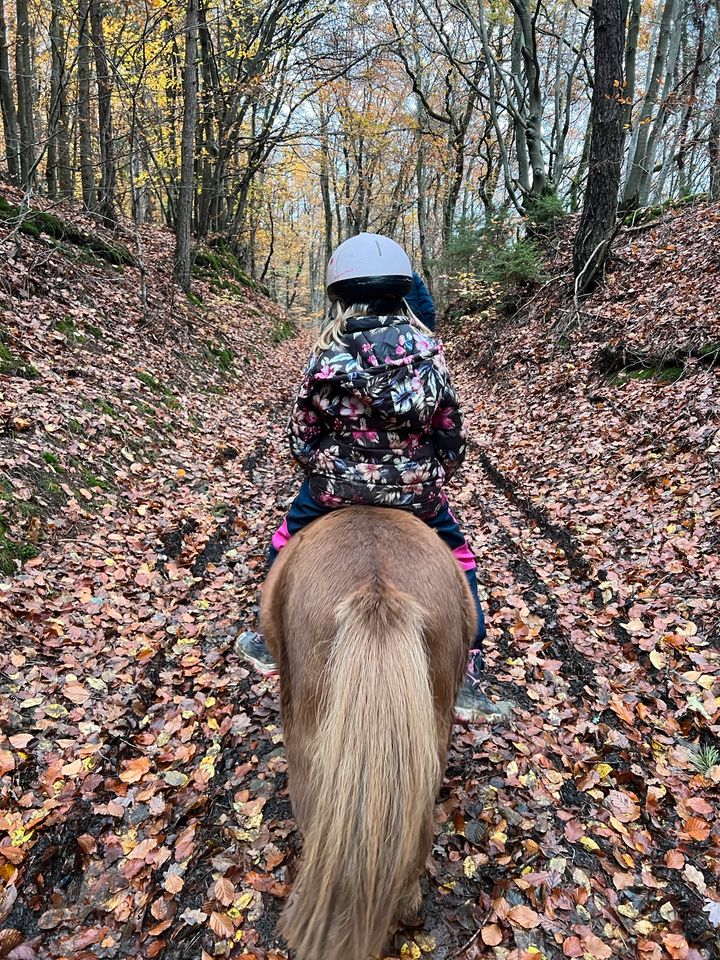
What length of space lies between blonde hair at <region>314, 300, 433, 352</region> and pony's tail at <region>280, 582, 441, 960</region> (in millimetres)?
1241

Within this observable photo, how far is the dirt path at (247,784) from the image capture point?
265 centimetres

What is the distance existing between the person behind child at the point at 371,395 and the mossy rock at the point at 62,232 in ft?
25.1

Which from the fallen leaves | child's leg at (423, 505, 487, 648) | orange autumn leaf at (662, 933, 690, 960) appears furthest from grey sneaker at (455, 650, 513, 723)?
orange autumn leaf at (662, 933, 690, 960)

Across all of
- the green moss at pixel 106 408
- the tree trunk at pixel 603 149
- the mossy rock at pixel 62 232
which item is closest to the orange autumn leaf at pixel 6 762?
the green moss at pixel 106 408

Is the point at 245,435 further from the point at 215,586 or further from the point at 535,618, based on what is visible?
the point at 535,618

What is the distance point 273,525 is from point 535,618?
3.09 m

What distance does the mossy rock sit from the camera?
9.52 m

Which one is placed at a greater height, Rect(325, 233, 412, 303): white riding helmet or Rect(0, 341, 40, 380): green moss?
Rect(325, 233, 412, 303): white riding helmet

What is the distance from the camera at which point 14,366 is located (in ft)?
21.6

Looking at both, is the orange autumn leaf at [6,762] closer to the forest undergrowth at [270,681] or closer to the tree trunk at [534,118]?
the forest undergrowth at [270,681]

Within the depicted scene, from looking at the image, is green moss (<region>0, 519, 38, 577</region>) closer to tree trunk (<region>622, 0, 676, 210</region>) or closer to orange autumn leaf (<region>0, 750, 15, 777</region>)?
orange autumn leaf (<region>0, 750, 15, 777</region>)

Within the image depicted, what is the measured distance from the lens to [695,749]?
3.51 meters

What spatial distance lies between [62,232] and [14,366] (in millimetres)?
5308

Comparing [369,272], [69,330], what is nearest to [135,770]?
[369,272]
